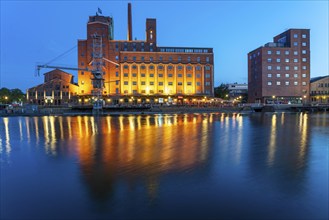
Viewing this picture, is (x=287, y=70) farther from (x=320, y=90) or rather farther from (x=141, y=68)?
(x=141, y=68)

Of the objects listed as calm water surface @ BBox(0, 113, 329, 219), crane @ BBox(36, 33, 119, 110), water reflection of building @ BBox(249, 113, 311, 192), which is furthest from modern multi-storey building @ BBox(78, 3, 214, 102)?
calm water surface @ BBox(0, 113, 329, 219)

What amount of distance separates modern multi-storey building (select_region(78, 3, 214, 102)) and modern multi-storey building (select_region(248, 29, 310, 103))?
20.8 m

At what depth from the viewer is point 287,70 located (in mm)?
95438

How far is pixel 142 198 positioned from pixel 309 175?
24.4 ft

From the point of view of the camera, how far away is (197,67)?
3765 inches

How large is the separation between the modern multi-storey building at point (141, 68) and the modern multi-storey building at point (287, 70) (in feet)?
68.4

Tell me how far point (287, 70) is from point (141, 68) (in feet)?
184

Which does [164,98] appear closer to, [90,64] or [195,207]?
[90,64]

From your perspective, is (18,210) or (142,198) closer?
(18,210)

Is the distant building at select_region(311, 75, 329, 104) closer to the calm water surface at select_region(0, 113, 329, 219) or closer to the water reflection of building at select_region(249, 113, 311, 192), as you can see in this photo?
the water reflection of building at select_region(249, 113, 311, 192)

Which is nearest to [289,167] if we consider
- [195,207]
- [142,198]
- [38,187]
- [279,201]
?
[279,201]

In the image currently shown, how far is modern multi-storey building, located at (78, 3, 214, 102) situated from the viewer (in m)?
91.4

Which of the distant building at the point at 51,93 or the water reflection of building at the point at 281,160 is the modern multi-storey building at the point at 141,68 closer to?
the distant building at the point at 51,93

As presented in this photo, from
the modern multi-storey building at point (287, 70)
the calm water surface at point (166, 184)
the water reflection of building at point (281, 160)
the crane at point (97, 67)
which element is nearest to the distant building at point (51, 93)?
the crane at point (97, 67)
